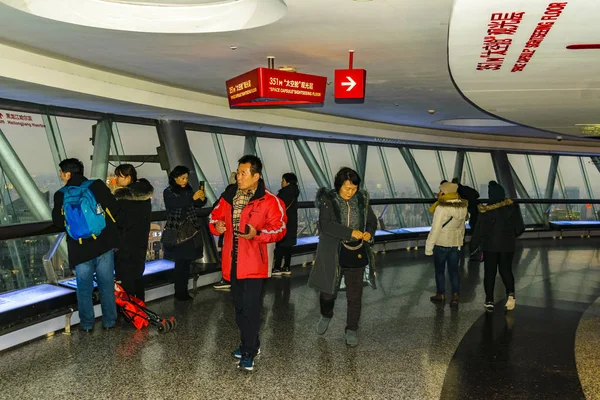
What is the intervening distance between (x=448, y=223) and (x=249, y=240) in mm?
3797

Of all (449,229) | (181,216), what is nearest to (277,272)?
(181,216)

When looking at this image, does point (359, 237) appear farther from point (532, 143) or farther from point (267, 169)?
point (532, 143)

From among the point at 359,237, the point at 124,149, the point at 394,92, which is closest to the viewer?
the point at 359,237

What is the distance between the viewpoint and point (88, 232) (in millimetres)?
6426

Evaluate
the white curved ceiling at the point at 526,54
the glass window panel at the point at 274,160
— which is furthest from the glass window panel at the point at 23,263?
the glass window panel at the point at 274,160

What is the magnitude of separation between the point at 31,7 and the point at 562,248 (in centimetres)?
1495

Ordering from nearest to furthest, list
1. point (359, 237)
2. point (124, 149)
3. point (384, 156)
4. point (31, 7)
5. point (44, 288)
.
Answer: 1. point (31, 7)
2. point (359, 237)
3. point (44, 288)
4. point (124, 149)
5. point (384, 156)

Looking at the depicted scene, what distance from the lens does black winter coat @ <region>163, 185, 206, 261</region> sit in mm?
8023

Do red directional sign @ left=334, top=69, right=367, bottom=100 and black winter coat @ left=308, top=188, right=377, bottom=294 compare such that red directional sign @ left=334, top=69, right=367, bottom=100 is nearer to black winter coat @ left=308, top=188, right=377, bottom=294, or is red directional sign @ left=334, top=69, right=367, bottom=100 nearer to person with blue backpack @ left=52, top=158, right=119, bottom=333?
black winter coat @ left=308, top=188, right=377, bottom=294

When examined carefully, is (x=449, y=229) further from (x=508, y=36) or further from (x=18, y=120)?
(x=18, y=120)

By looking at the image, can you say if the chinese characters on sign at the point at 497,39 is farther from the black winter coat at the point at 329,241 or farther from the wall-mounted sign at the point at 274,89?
the wall-mounted sign at the point at 274,89

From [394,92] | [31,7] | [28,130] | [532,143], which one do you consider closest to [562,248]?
[532,143]

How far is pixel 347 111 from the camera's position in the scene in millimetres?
13633

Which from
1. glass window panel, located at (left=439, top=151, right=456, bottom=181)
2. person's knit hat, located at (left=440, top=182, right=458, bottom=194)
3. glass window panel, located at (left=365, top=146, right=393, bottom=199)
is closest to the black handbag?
person's knit hat, located at (left=440, top=182, right=458, bottom=194)
